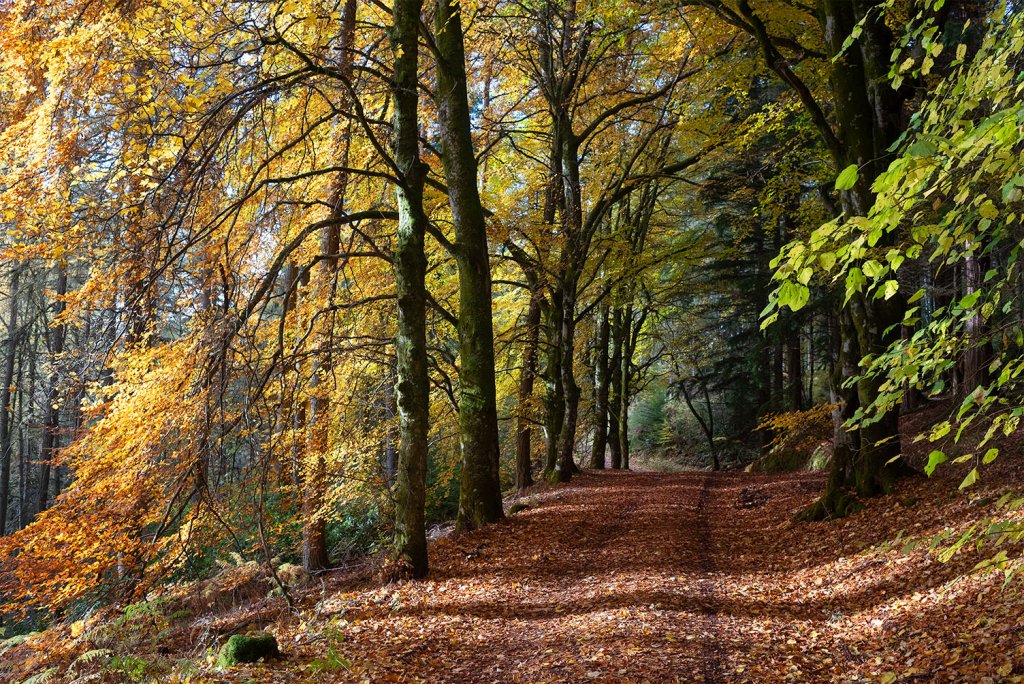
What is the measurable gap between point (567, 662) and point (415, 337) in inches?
168

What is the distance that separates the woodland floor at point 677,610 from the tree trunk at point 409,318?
691 mm

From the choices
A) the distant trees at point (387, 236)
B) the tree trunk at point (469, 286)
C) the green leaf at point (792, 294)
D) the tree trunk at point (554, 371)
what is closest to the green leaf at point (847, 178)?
the distant trees at point (387, 236)

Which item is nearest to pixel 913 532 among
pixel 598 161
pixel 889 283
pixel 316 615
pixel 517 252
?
pixel 889 283

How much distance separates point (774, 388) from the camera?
2166 centimetres

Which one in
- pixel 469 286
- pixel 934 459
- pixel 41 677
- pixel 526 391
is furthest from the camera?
pixel 526 391

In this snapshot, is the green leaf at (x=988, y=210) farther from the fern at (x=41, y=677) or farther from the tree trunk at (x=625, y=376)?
the tree trunk at (x=625, y=376)

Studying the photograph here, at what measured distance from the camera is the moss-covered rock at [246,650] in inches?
192

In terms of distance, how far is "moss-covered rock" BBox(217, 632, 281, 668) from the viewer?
16.0 ft

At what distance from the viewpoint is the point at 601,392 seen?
20.0 m

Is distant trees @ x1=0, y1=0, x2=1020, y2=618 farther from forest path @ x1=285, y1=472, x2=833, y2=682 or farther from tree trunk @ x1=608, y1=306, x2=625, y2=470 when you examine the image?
tree trunk @ x1=608, y1=306, x2=625, y2=470

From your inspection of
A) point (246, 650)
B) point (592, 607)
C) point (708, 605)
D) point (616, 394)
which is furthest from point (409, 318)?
point (616, 394)

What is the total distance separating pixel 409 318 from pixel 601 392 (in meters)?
12.8

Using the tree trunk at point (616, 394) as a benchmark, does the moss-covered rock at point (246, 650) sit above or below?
below

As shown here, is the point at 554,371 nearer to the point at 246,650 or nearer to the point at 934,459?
the point at 246,650
